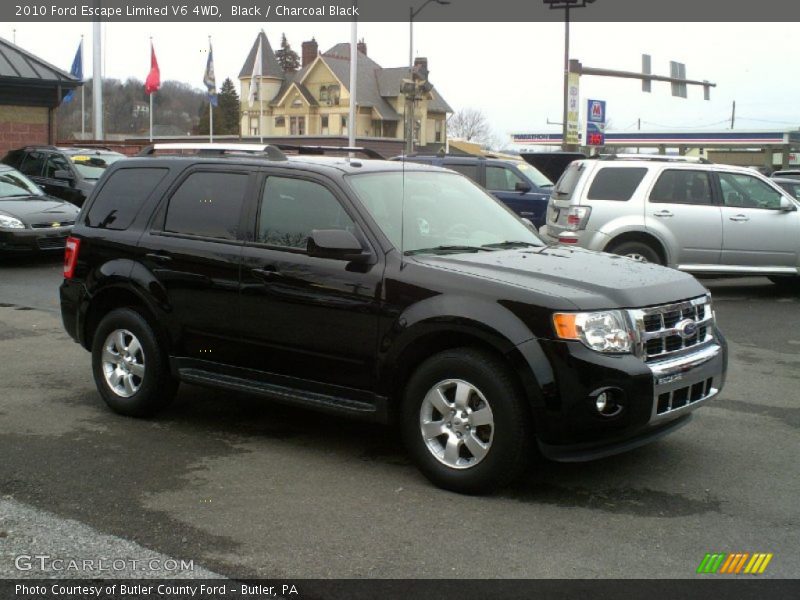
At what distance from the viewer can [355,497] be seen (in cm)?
500

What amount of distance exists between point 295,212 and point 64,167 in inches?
597

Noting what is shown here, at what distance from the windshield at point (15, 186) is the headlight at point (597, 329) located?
13.8 m

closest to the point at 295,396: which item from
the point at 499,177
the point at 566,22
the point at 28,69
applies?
the point at 499,177

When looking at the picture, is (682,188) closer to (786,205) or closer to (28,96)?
(786,205)

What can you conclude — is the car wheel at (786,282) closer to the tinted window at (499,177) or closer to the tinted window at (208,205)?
the tinted window at (499,177)

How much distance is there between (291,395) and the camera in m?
5.71

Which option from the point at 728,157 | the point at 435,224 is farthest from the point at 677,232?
the point at 728,157

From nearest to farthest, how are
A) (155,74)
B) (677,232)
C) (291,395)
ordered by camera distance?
1. (291,395)
2. (677,232)
3. (155,74)

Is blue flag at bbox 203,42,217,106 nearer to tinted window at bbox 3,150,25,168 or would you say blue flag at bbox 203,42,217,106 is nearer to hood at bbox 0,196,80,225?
tinted window at bbox 3,150,25,168

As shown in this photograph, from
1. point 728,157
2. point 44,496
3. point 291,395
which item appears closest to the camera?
point 44,496

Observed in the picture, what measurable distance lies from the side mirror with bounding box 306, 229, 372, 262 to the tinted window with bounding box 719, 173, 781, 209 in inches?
350

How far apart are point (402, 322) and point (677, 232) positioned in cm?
847

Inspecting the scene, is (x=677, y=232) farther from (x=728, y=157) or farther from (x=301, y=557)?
(x=728, y=157)

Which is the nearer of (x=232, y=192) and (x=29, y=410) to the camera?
(x=232, y=192)
